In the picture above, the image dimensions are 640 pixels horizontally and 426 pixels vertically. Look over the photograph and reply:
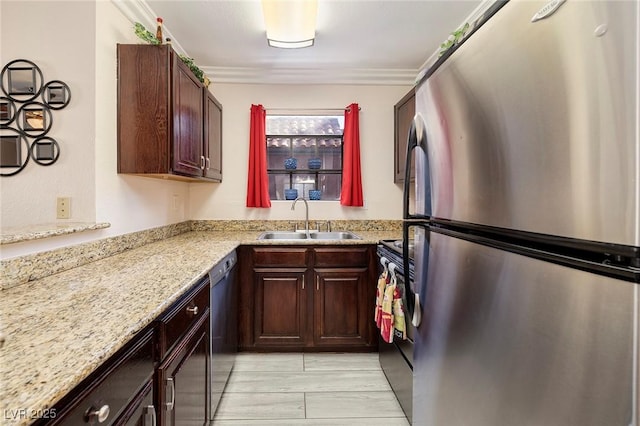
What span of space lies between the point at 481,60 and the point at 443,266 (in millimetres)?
590

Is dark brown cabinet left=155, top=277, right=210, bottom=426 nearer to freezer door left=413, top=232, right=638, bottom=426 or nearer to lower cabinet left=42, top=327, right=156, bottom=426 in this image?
lower cabinet left=42, top=327, right=156, bottom=426

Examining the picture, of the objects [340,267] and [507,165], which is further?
[340,267]

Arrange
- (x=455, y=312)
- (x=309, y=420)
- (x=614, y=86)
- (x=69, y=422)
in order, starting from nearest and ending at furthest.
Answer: (x=614, y=86), (x=69, y=422), (x=455, y=312), (x=309, y=420)

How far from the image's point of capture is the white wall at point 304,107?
10.4 feet

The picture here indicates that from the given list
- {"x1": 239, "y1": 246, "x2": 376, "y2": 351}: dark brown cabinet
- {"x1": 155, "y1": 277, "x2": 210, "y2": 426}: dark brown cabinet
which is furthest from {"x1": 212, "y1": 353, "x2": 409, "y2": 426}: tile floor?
{"x1": 155, "y1": 277, "x2": 210, "y2": 426}: dark brown cabinet

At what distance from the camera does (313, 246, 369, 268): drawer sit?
100 inches

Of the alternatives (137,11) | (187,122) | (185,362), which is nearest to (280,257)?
(187,122)

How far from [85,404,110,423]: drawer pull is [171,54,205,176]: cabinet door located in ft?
4.91

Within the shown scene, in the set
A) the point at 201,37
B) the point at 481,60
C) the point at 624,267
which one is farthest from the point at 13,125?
the point at 624,267

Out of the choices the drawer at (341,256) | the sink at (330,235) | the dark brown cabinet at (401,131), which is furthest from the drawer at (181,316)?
the dark brown cabinet at (401,131)

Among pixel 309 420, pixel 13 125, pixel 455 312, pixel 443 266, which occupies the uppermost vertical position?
pixel 13 125

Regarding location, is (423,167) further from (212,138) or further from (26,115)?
(212,138)

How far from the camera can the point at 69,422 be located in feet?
2.07

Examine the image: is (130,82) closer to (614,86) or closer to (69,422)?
(69,422)
